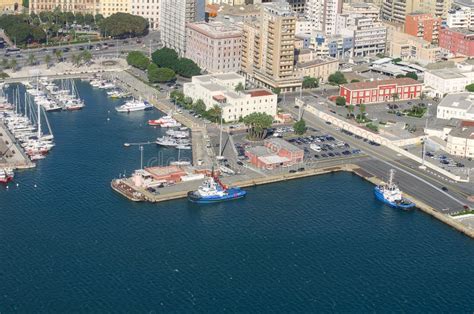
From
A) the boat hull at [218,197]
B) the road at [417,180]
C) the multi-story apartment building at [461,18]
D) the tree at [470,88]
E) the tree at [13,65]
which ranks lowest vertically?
the boat hull at [218,197]

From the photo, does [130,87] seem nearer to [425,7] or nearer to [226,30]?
[226,30]

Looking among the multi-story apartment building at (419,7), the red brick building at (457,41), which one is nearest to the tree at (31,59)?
the multi-story apartment building at (419,7)

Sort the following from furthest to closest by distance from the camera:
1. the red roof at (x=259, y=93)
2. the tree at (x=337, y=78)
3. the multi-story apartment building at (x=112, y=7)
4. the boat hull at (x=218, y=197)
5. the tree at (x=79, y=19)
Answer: the multi-story apartment building at (x=112, y=7) → the tree at (x=79, y=19) → the tree at (x=337, y=78) → the red roof at (x=259, y=93) → the boat hull at (x=218, y=197)

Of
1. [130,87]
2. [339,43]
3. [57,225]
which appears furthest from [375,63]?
[57,225]

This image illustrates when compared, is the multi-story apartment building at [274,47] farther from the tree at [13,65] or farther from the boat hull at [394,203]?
the boat hull at [394,203]

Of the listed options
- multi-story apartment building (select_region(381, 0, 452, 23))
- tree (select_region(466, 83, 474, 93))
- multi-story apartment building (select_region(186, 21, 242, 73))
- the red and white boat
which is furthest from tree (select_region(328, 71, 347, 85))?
the red and white boat

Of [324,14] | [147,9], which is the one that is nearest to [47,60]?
[147,9]
